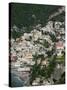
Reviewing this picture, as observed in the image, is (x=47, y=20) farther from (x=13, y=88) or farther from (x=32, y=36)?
(x=13, y=88)

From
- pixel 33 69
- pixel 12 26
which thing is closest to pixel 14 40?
pixel 12 26

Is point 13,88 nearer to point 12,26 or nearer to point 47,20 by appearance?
point 12,26

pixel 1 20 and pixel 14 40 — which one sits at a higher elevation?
pixel 1 20

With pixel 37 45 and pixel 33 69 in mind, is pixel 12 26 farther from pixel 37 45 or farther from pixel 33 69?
pixel 33 69

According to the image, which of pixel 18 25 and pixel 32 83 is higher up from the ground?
pixel 18 25

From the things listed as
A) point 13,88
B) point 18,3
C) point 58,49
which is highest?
point 18,3

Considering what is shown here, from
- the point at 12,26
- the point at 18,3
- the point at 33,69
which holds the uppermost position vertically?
the point at 18,3

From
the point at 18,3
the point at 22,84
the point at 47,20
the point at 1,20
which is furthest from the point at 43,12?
the point at 22,84
